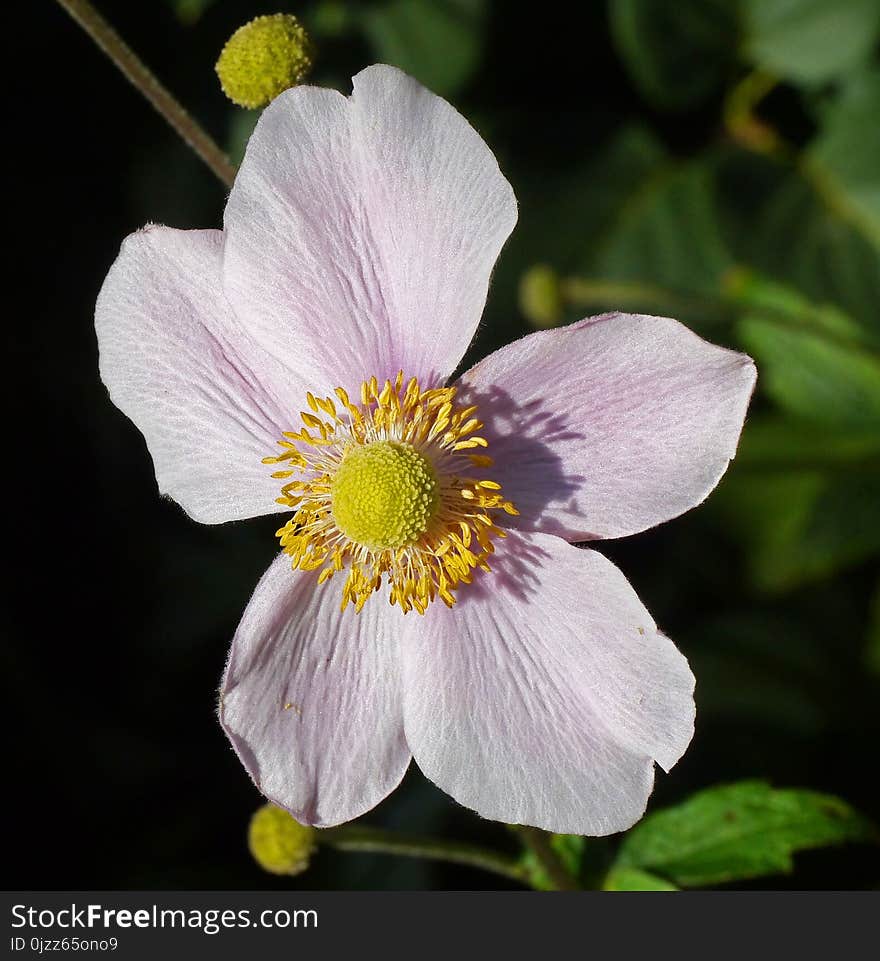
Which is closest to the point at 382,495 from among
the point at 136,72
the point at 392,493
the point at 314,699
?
the point at 392,493

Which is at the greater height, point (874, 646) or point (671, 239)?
point (671, 239)

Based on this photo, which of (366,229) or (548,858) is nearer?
(366,229)

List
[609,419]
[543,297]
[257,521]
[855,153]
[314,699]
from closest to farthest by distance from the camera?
1. [609,419]
2. [314,699]
3. [543,297]
4. [855,153]
5. [257,521]

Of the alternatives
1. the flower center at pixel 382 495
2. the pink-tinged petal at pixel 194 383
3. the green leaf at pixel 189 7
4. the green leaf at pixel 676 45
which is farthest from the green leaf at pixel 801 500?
the green leaf at pixel 189 7

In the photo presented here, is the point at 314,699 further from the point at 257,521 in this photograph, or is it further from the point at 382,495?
the point at 257,521

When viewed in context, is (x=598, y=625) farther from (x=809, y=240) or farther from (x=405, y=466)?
(x=809, y=240)

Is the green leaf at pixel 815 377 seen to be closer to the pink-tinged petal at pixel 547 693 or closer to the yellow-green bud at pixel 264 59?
the pink-tinged petal at pixel 547 693

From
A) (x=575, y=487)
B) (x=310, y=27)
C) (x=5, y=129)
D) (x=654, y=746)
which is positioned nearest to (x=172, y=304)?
(x=575, y=487)
